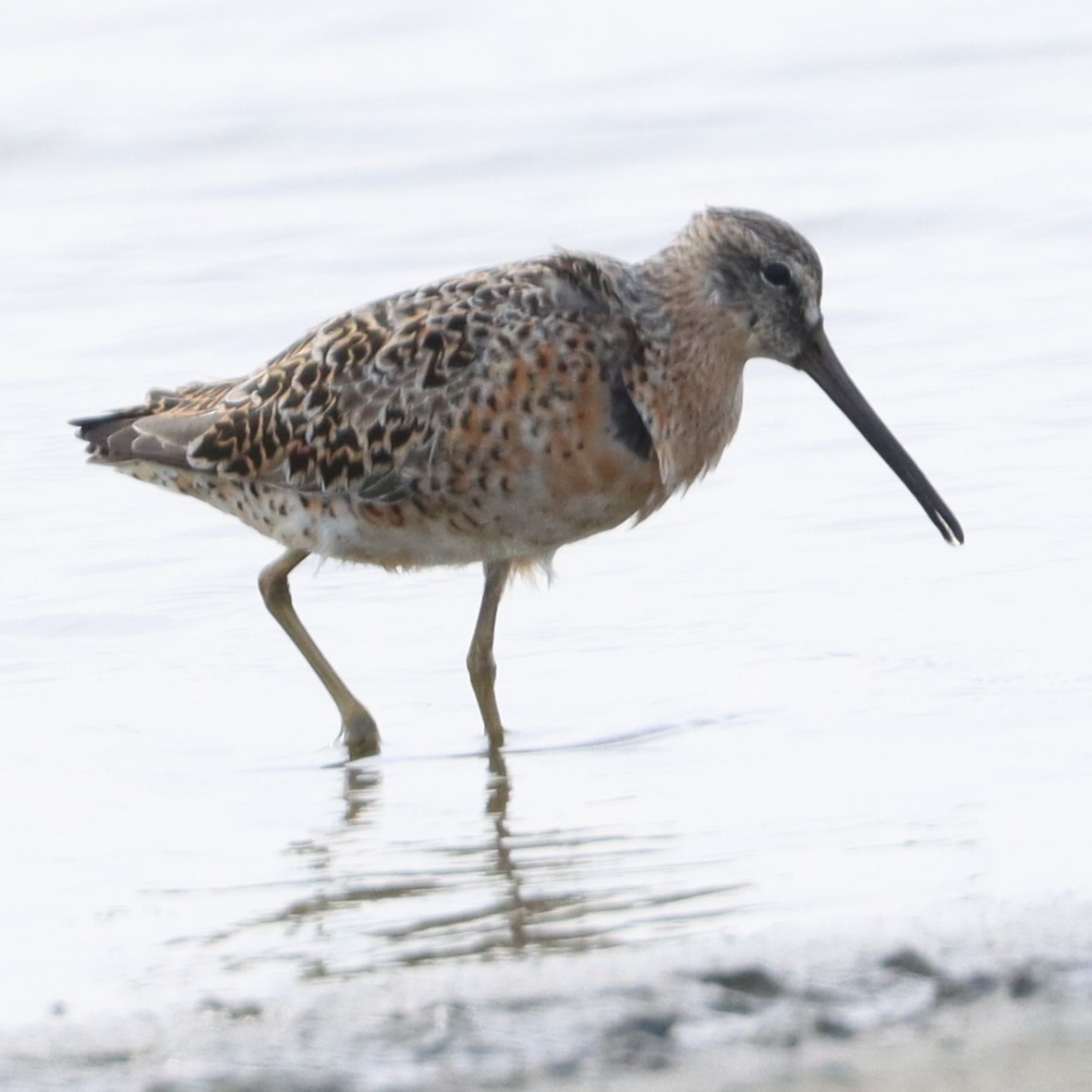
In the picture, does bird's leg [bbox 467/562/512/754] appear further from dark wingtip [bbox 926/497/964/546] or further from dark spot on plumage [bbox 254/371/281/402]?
dark wingtip [bbox 926/497/964/546]

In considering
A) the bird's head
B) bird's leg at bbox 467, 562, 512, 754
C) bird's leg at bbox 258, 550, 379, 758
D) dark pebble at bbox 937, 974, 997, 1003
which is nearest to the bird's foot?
bird's leg at bbox 258, 550, 379, 758

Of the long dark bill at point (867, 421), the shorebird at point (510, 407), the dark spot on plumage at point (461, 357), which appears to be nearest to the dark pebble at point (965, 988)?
the shorebird at point (510, 407)

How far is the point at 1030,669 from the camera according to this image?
5.98 meters

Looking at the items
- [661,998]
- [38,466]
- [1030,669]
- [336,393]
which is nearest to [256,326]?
[38,466]

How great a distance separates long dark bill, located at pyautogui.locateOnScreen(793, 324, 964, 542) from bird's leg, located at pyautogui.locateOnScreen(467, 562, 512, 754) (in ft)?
3.13

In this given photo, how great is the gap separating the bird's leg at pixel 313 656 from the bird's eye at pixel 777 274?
1.47 metres

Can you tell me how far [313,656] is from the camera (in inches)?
Answer: 251

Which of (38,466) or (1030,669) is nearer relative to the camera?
(1030,669)

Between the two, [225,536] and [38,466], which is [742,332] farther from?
[38,466]

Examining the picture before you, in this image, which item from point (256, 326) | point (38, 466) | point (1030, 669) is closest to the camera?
point (1030, 669)

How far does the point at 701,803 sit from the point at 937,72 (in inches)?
370

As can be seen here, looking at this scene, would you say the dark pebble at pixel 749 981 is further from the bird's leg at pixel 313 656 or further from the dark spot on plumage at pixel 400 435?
the dark spot on plumage at pixel 400 435

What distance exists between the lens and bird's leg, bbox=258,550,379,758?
5.92m

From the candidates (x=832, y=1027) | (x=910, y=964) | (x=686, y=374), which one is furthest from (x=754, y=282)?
(x=832, y=1027)
